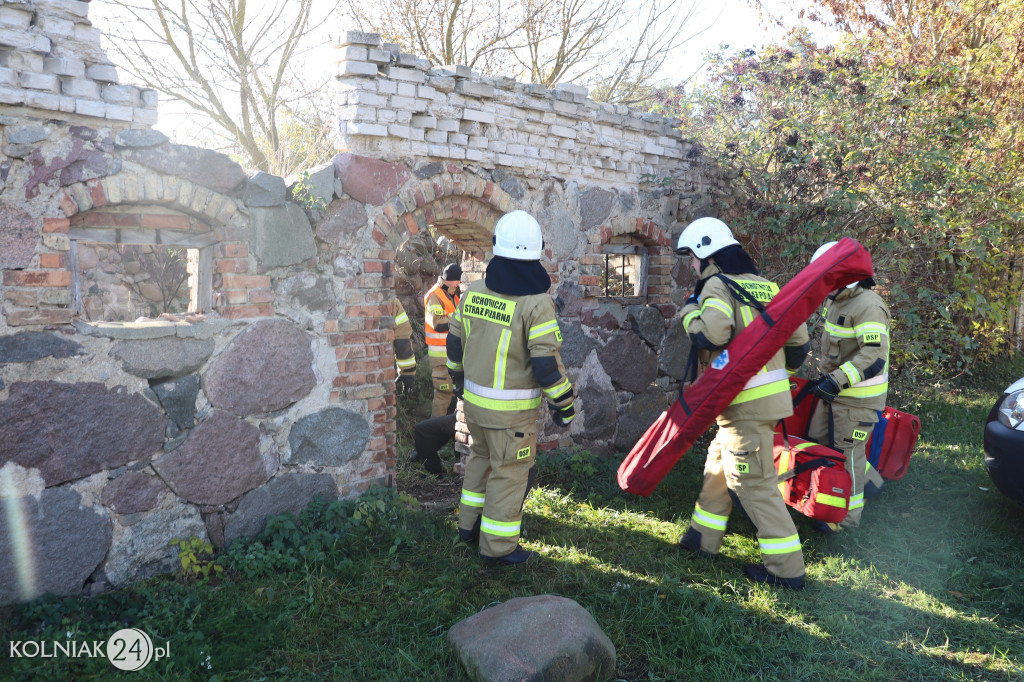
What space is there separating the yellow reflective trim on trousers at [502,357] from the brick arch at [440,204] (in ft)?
3.94

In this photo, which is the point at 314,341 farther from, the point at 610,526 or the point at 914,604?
the point at 914,604

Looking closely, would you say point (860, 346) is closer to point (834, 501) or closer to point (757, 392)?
point (834, 501)

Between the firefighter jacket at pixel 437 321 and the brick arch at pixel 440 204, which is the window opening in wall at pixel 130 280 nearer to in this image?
the firefighter jacket at pixel 437 321

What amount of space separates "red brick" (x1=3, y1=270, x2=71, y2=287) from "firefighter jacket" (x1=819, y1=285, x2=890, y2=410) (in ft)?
14.7

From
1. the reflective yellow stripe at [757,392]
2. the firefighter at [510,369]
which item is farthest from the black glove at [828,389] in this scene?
the firefighter at [510,369]

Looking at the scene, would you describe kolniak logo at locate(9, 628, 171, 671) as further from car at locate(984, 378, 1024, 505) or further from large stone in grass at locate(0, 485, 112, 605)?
car at locate(984, 378, 1024, 505)

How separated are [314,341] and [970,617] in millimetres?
3915

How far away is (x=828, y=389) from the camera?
427 cm

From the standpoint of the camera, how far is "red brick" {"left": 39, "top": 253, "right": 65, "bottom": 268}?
315cm

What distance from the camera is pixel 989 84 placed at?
875 cm

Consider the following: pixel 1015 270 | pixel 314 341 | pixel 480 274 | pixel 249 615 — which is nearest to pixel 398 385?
pixel 480 274

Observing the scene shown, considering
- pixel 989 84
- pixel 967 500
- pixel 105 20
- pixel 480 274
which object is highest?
pixel 989 84

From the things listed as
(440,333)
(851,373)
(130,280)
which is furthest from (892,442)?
(130,280)

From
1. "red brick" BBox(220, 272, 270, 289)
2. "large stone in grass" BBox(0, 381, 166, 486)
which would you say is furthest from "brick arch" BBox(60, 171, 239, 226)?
"large stone in grass" BBox(0, 381, 166, 486)
